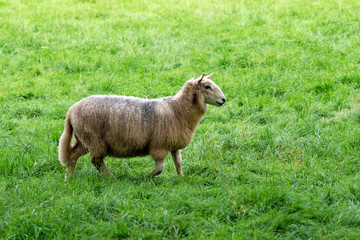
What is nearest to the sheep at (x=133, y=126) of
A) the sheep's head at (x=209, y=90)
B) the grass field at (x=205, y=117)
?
the sheep's head at (x=209, y=90)

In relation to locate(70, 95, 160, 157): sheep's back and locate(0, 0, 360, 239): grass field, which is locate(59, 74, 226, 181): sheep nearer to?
locate(70, 95, 160, 157): sheep's back

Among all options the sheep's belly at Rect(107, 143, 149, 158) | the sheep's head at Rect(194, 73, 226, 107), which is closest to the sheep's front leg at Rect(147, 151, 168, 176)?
the sheep's belly at Rect(107, 143, 149, 158)

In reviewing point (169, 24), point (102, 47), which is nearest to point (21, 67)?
point (102, 47)

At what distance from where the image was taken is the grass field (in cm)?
448

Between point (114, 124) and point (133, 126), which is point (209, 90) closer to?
point (133, 126)

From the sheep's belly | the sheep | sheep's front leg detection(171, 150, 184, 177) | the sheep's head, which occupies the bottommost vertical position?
sheep's front leg detection(171, 150, 184, 177)

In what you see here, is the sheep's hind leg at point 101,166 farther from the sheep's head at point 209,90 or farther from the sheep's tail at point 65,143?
the sheep's head at point 209,90

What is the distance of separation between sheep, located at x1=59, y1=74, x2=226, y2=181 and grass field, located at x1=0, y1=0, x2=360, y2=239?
0.32 m

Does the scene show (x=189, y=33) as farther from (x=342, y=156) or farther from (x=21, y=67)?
(x=342, y=156)

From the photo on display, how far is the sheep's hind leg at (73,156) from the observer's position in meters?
5.77

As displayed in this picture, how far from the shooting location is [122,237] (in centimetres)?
429

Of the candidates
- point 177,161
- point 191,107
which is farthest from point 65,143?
point 191,107

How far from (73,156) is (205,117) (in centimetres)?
281

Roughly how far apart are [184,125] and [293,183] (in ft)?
4.87
